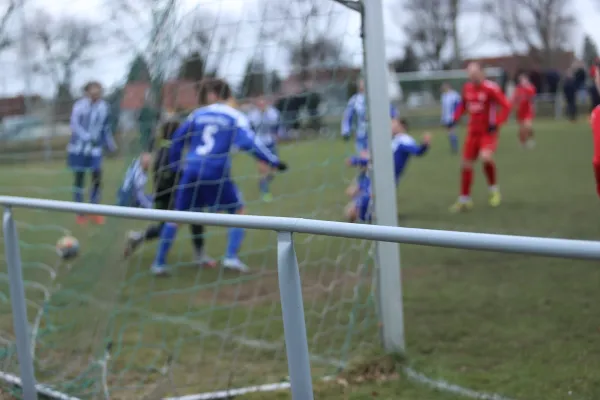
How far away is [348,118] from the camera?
5219 millimetres

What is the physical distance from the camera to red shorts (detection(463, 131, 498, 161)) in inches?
380

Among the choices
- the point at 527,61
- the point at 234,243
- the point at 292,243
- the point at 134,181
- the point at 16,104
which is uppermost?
the point at 527,61

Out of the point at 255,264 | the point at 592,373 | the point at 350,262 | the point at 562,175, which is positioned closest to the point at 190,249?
the point at 255,264

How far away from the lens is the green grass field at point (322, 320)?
374cm

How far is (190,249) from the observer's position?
7.52 metres

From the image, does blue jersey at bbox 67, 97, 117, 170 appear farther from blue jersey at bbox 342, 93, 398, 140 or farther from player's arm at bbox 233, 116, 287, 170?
blue jersey at bbox 342, 93, 398, 140

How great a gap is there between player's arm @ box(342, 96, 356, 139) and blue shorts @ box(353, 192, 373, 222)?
1.36ft

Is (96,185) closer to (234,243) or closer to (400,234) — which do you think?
(234,243)

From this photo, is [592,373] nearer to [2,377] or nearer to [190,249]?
[2,377]

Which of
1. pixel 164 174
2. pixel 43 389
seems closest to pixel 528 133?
pixel 164 174

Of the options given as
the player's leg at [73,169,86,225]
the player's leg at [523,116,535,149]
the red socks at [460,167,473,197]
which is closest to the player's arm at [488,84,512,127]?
the red socks at [460,167,473,197]

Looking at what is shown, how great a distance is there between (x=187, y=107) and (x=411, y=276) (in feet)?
7.63

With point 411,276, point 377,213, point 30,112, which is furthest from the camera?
point 30,112

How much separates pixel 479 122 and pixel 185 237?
5.80 m
